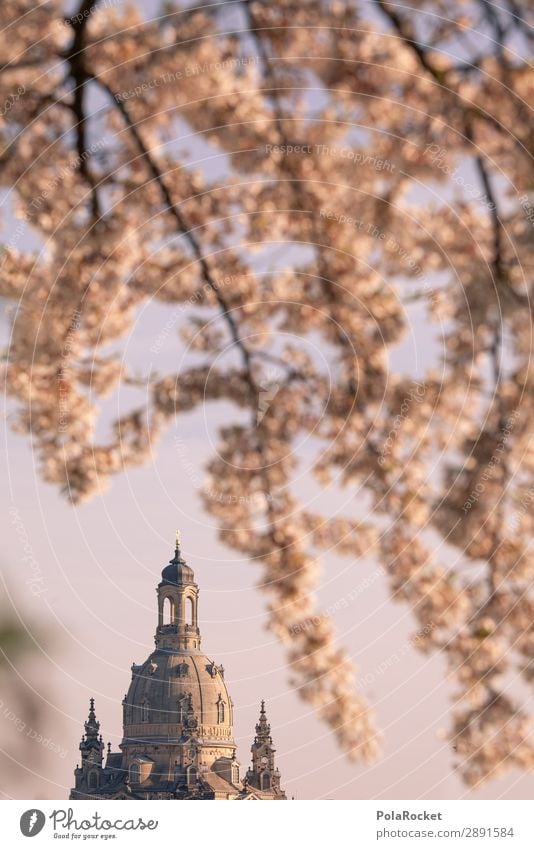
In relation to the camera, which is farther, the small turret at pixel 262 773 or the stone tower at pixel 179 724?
the stone tower at pixel 179 724

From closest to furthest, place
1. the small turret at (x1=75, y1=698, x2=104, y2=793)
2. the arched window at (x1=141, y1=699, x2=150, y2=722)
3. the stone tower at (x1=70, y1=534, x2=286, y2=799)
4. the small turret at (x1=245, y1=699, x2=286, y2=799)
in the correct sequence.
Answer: the small turret at (x1=75, y1=698, x2=104, y2=793) < the small turret at (x1=245, y1=699, x2=286, y2=799) < the stone tower at (x1=70, y1=534, x2=286, y2=799) < the arched window at (x1=141, y1=699, x2=150, y2=722)

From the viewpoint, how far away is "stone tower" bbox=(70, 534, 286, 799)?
6400cm

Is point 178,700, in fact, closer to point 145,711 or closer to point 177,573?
point 145,711

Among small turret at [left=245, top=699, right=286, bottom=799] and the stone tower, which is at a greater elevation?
the stone tower

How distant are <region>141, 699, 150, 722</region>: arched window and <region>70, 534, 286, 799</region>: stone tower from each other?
0.08 metres

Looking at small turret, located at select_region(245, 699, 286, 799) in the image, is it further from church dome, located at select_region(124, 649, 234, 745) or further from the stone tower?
church dome, located at select_region(124, 649, 234, 745)

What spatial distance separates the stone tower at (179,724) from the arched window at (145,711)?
81 mm

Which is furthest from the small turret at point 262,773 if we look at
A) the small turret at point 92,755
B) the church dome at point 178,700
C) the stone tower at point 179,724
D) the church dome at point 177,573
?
the church dome at point 178,700

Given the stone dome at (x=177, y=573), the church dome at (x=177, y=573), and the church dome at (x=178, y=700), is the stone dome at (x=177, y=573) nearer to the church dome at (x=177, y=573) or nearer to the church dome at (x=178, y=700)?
the church dome at (x=177, y=573)

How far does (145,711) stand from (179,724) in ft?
26.4
